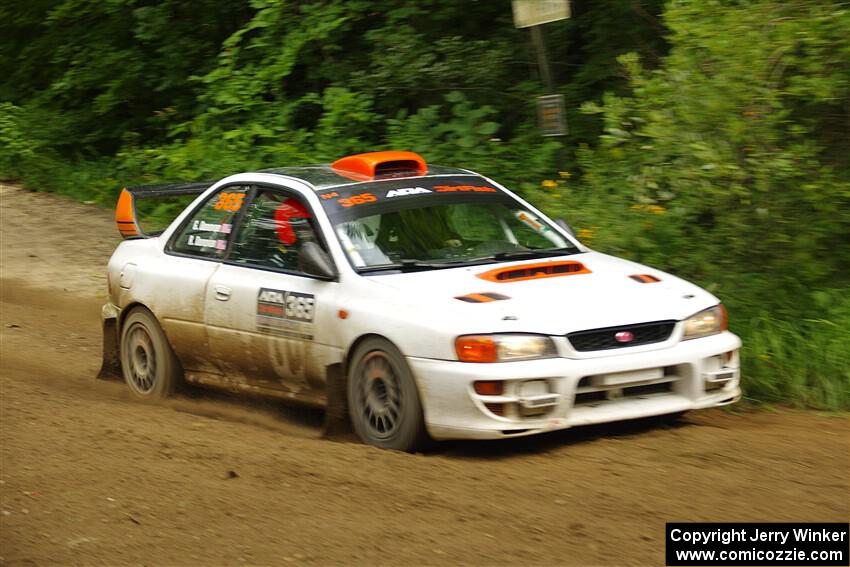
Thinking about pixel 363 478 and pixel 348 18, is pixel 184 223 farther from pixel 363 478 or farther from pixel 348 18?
pixel 348 18

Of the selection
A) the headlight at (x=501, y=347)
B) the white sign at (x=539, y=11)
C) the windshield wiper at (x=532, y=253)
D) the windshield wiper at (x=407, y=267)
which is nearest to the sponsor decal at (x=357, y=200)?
the windshield wiper at (x=407, y=267)

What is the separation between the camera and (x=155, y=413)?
24.8ft

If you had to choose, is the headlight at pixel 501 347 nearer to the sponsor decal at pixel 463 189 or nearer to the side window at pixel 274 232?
the side window at pixel 274 232

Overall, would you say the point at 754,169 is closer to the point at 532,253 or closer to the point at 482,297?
the point at 532,253

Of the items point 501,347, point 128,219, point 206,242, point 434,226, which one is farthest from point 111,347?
point 501,347

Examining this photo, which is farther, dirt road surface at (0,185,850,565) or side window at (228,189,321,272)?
side window at (228,189,321,272)

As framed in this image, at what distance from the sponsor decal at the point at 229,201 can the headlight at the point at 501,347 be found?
2.40 meters

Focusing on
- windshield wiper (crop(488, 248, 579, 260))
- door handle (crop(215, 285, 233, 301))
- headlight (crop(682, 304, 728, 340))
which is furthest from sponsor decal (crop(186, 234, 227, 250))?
headlight (crop(682, 304, 728, 340))

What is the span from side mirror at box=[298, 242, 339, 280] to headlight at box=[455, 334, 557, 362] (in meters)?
1.11

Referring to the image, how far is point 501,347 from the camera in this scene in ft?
19.4

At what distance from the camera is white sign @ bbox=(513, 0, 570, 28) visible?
966cm

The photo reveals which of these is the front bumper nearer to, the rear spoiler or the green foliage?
the green foliage

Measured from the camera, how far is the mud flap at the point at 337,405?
670 centimetres

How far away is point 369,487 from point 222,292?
2.44m
